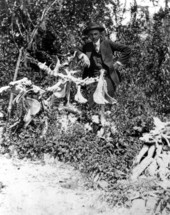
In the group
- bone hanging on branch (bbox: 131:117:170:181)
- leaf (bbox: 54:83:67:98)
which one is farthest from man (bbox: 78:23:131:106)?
bone hanging on branch (bbox: 131:117:170:181)

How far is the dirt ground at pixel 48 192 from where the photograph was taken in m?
3.57

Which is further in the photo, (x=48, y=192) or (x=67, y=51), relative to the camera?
(x=67, y=51)

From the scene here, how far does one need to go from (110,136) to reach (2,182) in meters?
1.41

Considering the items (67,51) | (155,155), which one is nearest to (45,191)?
(155,155)

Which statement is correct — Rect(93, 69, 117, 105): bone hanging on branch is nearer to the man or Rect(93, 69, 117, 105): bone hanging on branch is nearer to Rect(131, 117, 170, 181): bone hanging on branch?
the man

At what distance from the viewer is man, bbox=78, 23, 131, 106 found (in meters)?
5.00

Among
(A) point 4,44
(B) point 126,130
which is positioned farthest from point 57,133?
(A) point 4,44

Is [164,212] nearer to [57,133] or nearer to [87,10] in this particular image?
[57,133]

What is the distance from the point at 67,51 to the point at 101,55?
2.07m

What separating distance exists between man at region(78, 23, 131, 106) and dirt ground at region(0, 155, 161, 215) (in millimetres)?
1293

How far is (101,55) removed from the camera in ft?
16.8

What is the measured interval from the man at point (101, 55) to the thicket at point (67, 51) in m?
0.55

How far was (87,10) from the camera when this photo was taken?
22.7ft

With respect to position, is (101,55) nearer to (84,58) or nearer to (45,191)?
(84,58)
